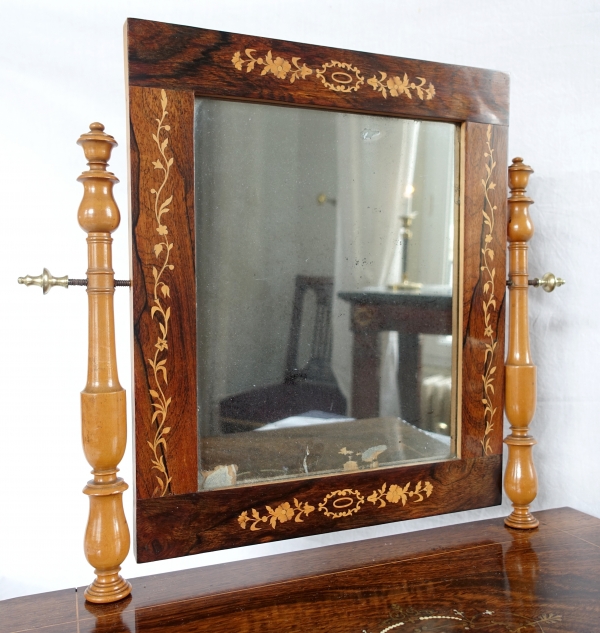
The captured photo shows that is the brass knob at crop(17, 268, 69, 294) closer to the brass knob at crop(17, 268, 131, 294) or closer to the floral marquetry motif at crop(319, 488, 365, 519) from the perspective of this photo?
the brass knob at crop(17, 268, 131, 294)

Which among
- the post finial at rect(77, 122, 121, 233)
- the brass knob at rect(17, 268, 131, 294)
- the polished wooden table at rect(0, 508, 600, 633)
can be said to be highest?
the post finial at rect(77, 122, 121, 233)

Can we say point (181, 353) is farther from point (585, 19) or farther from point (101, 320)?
point (585, 19)

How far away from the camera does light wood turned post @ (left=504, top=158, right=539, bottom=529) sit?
1063mm

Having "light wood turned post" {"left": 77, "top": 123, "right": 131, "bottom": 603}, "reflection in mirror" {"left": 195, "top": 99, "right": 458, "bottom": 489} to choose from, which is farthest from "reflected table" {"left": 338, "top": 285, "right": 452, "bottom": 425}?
"light wood turned post" {"left": 77, "top": 123, "right": 131, "bottom": 603}

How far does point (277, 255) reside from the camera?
0.92 meters

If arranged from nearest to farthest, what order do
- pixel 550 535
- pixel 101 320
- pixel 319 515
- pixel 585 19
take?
1. pixel 101 320
2. pixel 319 515
3. pixel 550 535
4. pixel 585 19

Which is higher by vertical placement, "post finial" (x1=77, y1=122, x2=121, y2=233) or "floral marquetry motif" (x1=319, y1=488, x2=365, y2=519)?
"post finial" (x1=77, y1=122, x2=121, y2=233)

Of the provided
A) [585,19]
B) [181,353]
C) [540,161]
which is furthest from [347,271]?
[585,19]

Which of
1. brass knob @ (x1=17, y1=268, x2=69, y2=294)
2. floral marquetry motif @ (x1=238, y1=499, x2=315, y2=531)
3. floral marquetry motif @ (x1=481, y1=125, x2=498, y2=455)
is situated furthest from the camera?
floral marquetry motif @ (x1=481, y1=125, x2=498, y2=455)

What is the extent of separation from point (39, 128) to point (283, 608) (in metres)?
0.80

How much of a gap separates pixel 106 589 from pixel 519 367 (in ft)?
2.23

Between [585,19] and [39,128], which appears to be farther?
[585,19]

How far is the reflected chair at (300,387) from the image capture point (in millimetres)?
910

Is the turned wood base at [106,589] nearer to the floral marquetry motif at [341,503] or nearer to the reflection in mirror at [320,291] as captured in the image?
the reflection in mirror at [320,291]
